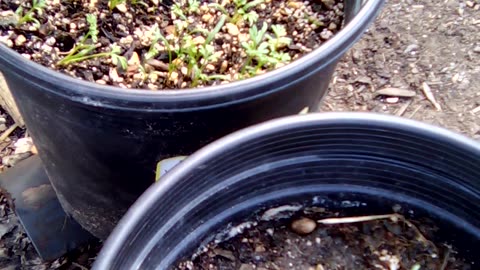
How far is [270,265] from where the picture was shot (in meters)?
1.15

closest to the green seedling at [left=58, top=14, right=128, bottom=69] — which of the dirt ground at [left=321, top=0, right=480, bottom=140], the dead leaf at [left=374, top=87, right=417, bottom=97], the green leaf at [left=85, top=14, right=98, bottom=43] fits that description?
the green leaf at [left=85, top=14, right=98, bottom=43]

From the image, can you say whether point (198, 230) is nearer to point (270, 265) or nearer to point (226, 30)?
point (270, 265)

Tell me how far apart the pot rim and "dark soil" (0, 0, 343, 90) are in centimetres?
16

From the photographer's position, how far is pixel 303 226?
1.15 metres

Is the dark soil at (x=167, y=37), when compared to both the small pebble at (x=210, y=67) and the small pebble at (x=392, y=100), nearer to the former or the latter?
the small pebble at (x=210, y=67)

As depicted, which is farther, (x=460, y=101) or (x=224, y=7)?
(x=460, y=101)

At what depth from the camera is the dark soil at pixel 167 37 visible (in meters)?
1.36

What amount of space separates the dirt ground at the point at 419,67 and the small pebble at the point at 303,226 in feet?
2.52

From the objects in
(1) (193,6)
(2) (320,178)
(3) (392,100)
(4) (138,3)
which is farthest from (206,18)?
(3) (392,100)

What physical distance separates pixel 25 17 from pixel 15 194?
0.46m

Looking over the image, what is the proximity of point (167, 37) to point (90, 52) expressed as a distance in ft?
0.49

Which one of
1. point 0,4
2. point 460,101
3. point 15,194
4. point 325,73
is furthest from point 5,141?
→ point 460,101

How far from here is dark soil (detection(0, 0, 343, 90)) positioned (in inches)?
53.6

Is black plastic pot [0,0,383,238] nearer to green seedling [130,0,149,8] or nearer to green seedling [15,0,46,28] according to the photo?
green seedling [15,0,46,28]
